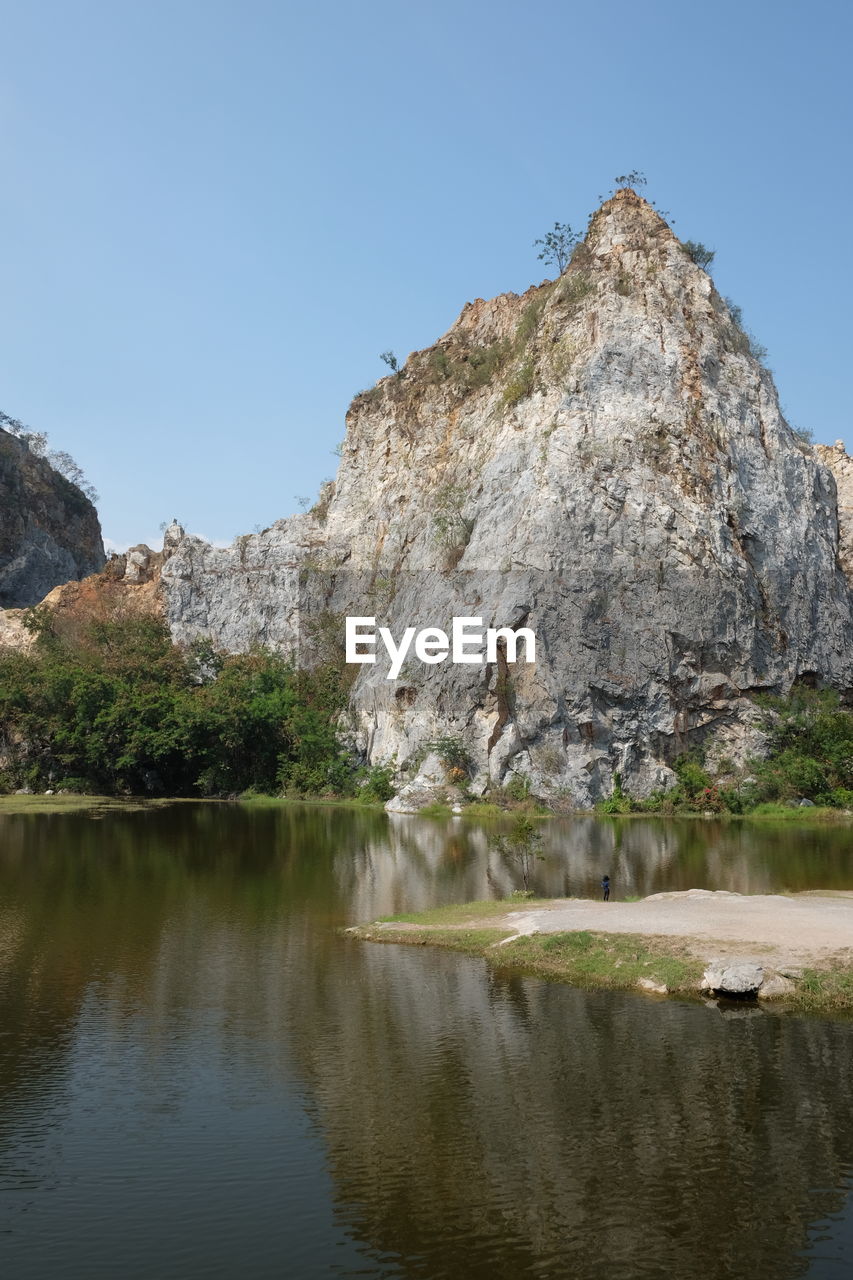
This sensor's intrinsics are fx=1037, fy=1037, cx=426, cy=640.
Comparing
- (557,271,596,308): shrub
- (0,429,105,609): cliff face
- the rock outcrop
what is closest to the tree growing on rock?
(557,271,596,308): shrub

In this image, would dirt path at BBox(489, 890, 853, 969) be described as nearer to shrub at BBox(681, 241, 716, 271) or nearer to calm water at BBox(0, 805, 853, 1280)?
calm water at BBox(0, 805, 853, 1280)

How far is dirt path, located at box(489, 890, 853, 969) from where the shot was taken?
18.0 meters

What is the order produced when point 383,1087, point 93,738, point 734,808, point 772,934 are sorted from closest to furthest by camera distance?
point 383,1087, point 772,934, point 734,808, point 93,738

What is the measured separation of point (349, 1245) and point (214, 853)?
27.0 m

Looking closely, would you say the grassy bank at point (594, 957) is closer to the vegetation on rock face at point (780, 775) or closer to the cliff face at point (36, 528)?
the vegetation on rock face at point (780, 775)

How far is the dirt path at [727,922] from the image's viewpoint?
1802cm

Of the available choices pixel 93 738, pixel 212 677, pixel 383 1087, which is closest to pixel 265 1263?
pixel 383 1087

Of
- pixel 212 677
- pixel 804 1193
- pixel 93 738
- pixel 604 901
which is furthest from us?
pixel 212 677

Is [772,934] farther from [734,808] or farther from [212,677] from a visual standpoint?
[212,677]

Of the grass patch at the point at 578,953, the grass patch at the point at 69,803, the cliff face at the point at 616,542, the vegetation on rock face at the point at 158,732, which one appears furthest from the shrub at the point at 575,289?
the grass patch at the point at 578,953

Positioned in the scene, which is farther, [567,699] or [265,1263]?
[567,699]

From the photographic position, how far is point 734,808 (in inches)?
2062

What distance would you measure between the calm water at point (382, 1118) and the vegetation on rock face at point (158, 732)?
135 feet

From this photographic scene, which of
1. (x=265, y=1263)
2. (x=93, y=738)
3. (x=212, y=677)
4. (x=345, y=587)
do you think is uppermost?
(x=345, y=587)
